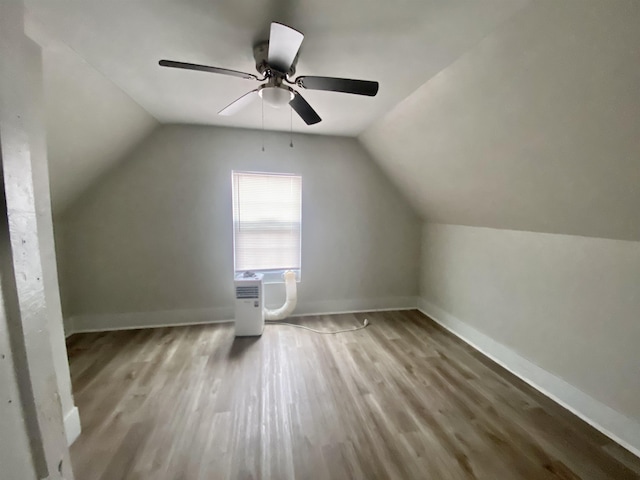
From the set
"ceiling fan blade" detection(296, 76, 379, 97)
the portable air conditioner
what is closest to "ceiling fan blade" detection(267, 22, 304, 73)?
"ceiling fan blade" detection(296, 76, 379, 97)

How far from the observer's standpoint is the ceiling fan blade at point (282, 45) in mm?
1143

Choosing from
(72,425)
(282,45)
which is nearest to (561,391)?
(282,45)

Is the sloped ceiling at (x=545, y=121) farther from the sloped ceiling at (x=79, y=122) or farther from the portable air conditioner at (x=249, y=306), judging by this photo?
the sloped ceiling at (x=79, y=122)

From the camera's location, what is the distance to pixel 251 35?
4.72 ft

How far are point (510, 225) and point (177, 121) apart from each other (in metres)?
3.49

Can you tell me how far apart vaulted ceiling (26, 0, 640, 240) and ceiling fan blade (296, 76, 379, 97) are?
224mm

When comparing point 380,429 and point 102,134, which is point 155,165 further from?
point 380,429

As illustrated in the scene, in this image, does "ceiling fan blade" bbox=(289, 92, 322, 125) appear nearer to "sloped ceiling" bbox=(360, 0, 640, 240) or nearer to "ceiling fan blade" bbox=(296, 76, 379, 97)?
"ceiling fan blade" bbox=(296, 76, 379, 97)

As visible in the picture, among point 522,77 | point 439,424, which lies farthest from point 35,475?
point 522,77

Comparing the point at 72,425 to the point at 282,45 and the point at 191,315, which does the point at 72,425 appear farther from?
the point at 282,45

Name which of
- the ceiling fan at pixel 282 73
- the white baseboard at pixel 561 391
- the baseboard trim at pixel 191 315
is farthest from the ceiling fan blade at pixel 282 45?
the white baseboard at pixel 561 391

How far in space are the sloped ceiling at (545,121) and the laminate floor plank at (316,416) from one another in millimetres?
1351

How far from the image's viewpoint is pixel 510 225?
233cm

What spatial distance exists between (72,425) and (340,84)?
2.57 meters
